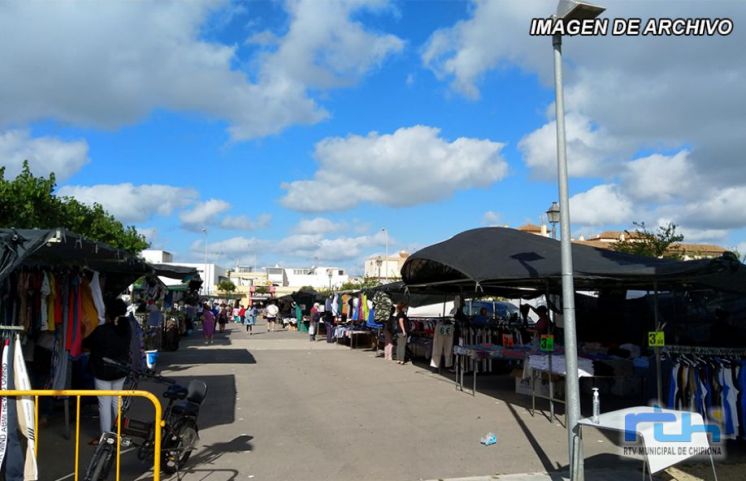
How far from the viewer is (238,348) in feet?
74.8

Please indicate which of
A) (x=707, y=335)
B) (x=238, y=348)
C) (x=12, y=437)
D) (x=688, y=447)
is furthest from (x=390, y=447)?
(x=238, y=348)

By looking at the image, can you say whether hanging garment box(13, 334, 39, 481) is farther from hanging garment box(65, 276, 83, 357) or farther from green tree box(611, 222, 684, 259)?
green tree box(611, 222, 684, 259)

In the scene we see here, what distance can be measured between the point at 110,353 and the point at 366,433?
3606 mm

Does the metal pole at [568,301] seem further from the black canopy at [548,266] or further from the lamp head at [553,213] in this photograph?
the lamp head at [553,213]

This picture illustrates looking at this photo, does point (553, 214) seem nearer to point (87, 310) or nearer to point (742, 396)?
point (742, 396)

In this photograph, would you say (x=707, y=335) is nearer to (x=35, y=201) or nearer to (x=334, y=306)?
(x=334, y=306)

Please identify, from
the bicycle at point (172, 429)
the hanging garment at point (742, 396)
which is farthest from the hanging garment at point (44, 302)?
the hanging garment at point (742, 396)

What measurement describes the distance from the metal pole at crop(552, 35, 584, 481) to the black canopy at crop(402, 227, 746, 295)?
102 inches

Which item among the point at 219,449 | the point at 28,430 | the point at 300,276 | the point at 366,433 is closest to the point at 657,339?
the point at 366,433

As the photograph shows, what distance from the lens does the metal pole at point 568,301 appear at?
229 inches

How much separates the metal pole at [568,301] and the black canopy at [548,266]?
2593 millimetres

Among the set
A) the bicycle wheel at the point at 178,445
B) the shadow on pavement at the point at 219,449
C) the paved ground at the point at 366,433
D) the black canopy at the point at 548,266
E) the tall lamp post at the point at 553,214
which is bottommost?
the paved ground at the point at 366,433

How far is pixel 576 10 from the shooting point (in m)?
5.98

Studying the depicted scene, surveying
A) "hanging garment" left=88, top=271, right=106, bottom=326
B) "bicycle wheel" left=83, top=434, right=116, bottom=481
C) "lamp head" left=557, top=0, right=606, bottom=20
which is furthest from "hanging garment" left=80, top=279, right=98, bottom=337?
"lamp head" left=557, top=0, right=606, bottom=20
